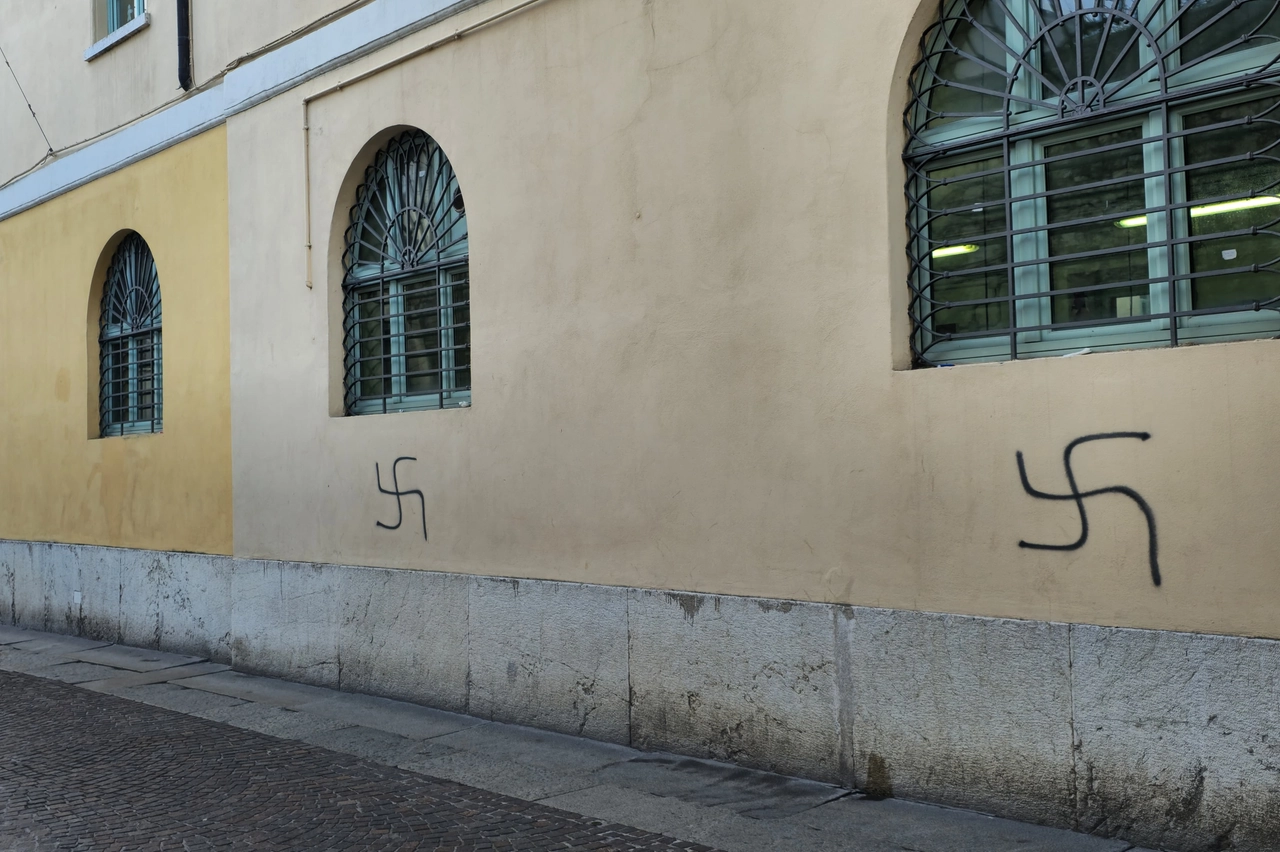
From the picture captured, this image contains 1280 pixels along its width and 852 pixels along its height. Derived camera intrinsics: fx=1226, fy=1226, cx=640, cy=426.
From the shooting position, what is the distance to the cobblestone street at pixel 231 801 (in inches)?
196

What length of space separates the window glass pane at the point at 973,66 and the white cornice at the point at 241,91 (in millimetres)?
3162

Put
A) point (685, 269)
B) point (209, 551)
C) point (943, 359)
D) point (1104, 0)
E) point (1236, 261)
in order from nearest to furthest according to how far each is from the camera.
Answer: point (1236, 261) → point (1104, 0) → point (943, 359) → point (685, 269) → point (209, 551)

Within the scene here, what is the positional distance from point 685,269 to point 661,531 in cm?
133

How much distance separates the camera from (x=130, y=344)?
442 inches

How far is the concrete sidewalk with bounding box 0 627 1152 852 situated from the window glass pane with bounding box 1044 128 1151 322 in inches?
81.1

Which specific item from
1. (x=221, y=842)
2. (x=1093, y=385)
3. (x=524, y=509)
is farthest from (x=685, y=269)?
(x=221, y=842)

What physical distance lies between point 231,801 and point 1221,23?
17.3ft

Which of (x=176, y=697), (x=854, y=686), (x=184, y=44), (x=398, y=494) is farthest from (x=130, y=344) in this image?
(x=854, y=686)

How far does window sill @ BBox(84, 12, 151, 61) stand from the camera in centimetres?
1041

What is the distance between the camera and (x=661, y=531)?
6.27 m

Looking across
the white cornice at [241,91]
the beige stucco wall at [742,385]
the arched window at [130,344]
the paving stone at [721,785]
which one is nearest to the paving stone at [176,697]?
the beige stucco wall at [742,385]

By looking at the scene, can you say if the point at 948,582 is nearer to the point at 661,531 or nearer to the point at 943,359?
the point at 943,359

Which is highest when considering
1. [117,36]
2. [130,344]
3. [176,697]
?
[117,36]

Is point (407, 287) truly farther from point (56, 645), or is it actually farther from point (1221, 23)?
point (56, 645)
